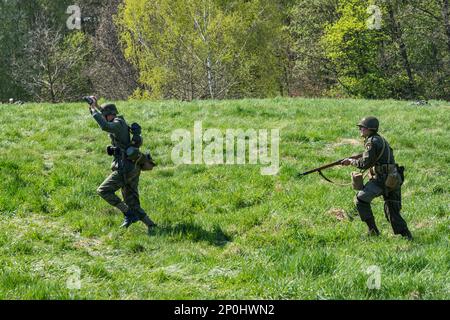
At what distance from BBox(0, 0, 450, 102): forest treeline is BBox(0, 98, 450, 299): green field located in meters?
21.2

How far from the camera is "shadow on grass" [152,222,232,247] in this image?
960 cm

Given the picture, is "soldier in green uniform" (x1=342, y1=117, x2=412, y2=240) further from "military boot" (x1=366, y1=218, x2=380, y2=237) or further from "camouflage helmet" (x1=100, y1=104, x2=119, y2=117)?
"camouflage helmet" (x1=100, y1=104, x2=119, y2=117)

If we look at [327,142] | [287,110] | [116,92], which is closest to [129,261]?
[327,142]

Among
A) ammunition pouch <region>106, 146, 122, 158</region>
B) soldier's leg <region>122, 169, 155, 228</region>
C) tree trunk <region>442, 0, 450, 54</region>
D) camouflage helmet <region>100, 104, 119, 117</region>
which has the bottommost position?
soldier's leg <region>122, 169, 155, 228</region>

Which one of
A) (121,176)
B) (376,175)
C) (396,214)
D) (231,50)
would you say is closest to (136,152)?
(121,176)

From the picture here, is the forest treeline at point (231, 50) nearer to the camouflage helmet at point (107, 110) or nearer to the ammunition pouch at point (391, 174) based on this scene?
the camouflage helmet at point (107, 110)

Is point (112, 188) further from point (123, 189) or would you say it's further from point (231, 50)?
point (231, 50)

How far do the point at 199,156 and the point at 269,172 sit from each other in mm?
2322

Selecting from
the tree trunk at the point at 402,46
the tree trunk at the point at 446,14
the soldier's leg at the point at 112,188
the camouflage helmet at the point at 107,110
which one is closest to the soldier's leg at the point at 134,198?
the soldier's leg at the point at 112,188

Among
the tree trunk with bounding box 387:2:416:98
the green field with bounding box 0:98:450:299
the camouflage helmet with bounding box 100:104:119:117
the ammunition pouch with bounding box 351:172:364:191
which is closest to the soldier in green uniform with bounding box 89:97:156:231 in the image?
the camouflage helmet with bounding box 100:104:119:117

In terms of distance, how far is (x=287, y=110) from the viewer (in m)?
19.2

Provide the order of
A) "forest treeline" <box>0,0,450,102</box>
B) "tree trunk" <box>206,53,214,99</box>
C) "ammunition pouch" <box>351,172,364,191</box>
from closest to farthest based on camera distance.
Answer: "ammunition pouch" <box>351,172,364,191</box>, "tree trunk" <box>206,53,214,99</box>, "forest treeline" <box>0,0,450,102</box>

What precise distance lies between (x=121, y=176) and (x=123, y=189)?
32cm

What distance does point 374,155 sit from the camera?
920 centimetres
